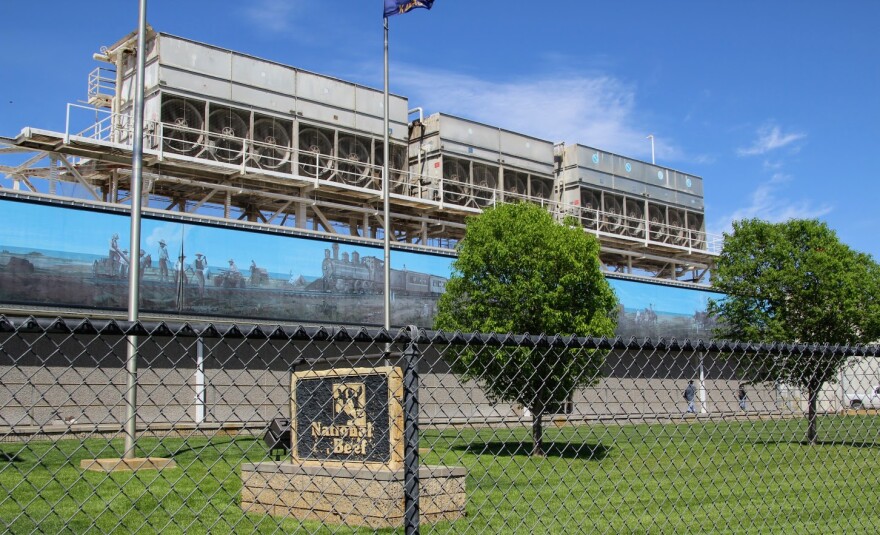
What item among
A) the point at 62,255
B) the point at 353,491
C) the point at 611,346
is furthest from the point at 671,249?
the point at 611,346

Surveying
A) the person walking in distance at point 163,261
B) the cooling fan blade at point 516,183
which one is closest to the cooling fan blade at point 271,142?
the person walking in distance at point 163,261

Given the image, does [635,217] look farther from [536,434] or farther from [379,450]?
[379,450]

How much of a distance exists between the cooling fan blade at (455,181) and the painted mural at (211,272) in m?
6.79

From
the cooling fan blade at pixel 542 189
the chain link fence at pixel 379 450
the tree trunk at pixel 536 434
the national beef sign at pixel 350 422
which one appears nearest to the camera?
the chain link fence at pixel 379 450

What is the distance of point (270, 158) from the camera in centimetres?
2914

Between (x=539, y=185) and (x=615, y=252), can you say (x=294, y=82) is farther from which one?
(x=615, y=252)

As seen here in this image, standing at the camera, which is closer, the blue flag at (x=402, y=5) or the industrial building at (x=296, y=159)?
the blue flag at (x=402, y=5)

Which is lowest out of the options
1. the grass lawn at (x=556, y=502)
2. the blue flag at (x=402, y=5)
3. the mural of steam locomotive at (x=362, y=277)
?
the grass lawn at (x=556, y=502)

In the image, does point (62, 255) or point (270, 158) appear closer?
point (62, 255)

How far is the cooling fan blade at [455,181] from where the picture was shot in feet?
115

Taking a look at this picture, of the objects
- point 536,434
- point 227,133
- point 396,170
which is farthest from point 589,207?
point 536,434

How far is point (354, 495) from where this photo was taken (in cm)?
819

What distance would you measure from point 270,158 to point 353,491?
22.0 metres

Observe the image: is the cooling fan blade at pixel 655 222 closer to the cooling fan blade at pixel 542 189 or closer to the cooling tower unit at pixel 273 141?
the cooling fan blade at pixel 542 189
